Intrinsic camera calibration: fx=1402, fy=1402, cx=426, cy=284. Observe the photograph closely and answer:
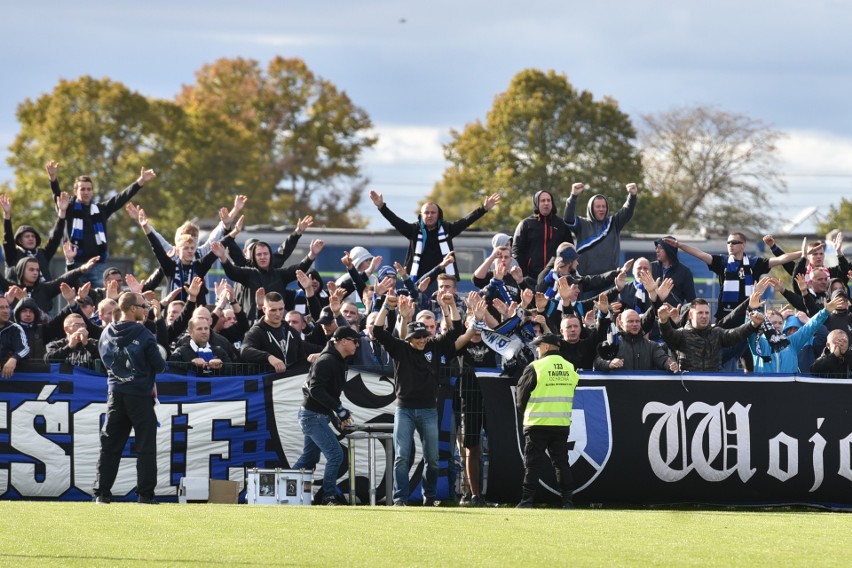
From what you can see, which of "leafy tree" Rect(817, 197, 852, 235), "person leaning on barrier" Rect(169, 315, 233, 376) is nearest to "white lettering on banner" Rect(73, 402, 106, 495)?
"person leaning on barrier" Rect(169, 315, 233, 376)

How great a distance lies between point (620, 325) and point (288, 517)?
207 inches

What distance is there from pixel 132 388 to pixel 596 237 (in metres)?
7.55

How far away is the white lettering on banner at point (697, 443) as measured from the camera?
612 inches

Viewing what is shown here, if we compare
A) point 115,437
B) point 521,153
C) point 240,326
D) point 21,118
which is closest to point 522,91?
point 521,153

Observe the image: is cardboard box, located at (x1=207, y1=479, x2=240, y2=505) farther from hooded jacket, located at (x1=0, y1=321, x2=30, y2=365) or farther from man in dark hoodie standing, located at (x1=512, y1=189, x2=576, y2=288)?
man in dark hoodie standing, located at (x1=512, y1=189, x2=576, y2=288)

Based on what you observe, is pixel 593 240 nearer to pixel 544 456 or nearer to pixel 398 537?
pixel 544 456

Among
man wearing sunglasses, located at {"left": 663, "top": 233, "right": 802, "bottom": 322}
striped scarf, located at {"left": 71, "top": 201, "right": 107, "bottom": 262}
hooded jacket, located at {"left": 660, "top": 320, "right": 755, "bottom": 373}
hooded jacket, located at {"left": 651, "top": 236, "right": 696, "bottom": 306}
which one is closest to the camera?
hooded jacket, located at {"left": 660, "top": 320, "right": 755, "bottom": 373}

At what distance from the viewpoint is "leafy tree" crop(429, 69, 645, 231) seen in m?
52.8

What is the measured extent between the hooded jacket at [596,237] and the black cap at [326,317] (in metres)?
3.89

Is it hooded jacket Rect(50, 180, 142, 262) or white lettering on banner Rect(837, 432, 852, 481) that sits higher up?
hooded jacket Rect(50, 180, 142, 262)

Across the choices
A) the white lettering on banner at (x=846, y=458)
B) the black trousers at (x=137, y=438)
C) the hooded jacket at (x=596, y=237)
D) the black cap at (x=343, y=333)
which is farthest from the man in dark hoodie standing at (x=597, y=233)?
the black trousers at (x=137, y=438)

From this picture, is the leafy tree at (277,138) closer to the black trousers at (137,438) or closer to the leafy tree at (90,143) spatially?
the leafy tree at (90,143)

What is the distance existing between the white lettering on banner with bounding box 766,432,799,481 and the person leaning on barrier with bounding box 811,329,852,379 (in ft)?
2.85

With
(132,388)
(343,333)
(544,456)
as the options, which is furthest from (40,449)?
(544,456)
